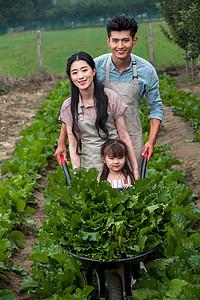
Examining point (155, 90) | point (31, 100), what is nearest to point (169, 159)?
point (155, 90)

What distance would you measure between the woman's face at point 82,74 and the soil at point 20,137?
213 centimetres

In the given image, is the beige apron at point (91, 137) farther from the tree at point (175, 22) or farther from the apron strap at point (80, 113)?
the tree at point (175, 22)

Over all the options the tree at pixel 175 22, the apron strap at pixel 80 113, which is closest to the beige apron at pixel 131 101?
the apron strap at pixel 80 113

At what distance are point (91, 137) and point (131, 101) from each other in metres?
0.56

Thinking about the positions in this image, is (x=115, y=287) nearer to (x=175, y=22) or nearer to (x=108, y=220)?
(x=108, y=220)

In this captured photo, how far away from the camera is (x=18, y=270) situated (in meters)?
4.93

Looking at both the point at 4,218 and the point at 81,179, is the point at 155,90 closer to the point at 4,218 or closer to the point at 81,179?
the point at 81,179

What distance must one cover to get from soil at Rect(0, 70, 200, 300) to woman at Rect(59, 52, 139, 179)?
5.42 feet

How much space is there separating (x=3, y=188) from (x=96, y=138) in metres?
2.59

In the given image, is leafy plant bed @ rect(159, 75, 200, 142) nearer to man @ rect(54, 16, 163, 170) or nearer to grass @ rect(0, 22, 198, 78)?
man @ rect(54, 16, 163, 170)

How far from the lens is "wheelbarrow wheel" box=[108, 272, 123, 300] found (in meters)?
3.56

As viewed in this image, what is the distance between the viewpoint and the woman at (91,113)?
13.2 ft

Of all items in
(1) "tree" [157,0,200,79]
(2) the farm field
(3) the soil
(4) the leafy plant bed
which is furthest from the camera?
(4) the leafy plant bed

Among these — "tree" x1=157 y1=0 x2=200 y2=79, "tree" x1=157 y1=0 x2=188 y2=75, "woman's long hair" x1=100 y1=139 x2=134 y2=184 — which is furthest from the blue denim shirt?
"tree" x1=157 y1=0 x2=188 y2=75
